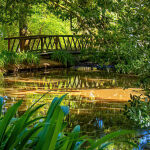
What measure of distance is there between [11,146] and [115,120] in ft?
14.0

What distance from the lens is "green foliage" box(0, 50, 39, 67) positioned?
13266 millimetres

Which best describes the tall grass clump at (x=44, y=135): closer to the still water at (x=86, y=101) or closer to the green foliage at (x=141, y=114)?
the still water at (x=86, y=101)

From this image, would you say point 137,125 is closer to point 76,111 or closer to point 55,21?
point 76,111

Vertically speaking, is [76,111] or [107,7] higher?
[107,7]

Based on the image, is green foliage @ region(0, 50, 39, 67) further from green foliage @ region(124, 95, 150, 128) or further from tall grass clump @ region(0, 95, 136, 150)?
tall grass clump @ region(0, 95, 136, 150)

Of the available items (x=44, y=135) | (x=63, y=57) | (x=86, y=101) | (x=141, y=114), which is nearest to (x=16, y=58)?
(x=63, y=57)

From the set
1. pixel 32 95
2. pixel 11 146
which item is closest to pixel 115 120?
pixel 32 95

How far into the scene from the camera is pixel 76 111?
604 cm

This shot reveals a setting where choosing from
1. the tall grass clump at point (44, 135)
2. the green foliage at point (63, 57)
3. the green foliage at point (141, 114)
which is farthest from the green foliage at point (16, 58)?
the tall grass clump at point (44, 135)

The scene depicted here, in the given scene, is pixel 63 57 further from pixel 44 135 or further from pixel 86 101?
pixel 44 135

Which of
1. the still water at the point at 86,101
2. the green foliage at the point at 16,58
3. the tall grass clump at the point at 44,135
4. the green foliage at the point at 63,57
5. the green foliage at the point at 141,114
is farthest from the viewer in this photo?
the green foliage at the point at 63,57

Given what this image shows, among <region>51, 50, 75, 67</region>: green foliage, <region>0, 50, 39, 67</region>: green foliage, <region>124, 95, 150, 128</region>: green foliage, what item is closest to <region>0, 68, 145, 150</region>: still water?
<region>124, 95, 150, 128</region>: green foliage

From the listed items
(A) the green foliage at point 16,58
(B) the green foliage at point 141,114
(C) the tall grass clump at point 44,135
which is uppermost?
(A) the green foliage at point 16,58

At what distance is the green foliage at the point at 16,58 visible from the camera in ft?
43.5
